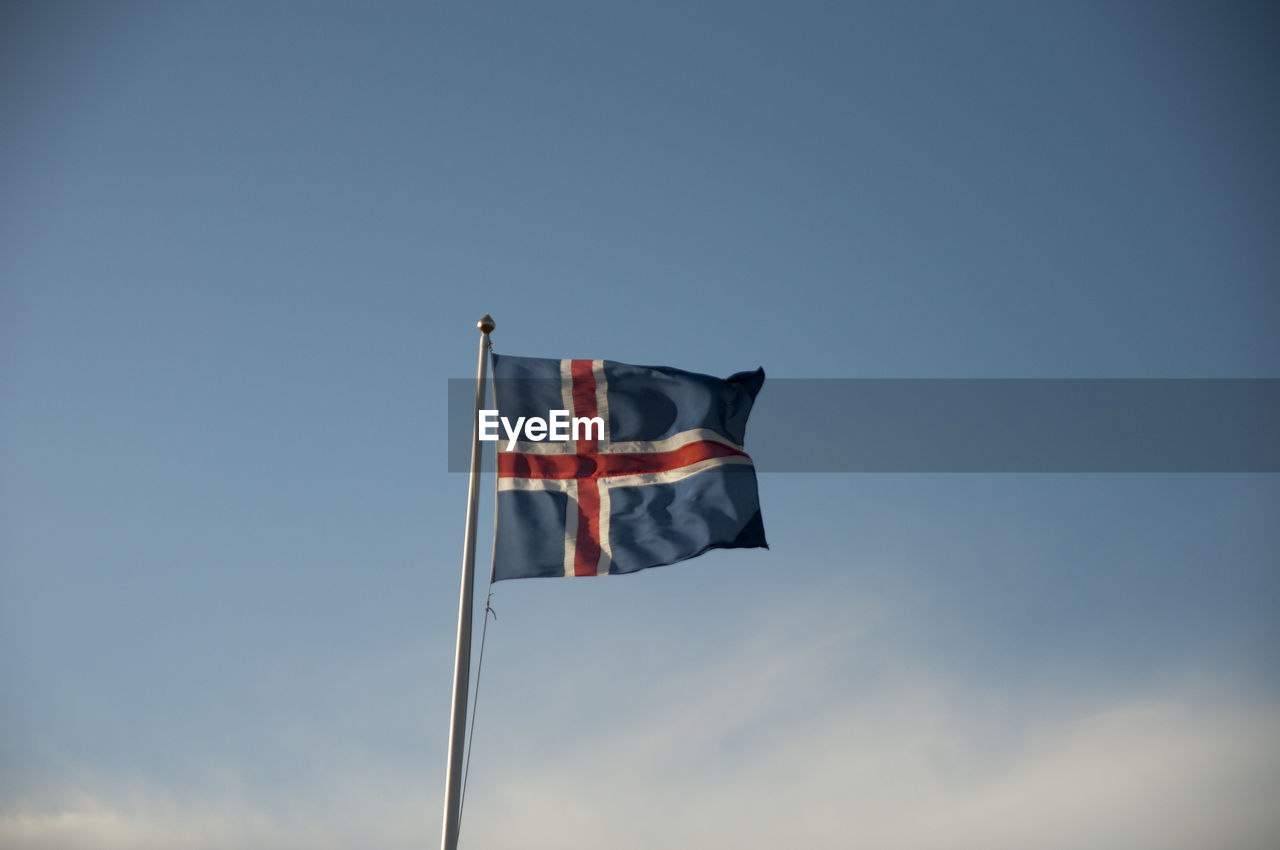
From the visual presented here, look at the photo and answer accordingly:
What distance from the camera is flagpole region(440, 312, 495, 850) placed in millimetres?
14508

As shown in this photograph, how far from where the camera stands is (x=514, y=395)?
17203 mm

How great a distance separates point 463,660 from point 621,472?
12.6ft

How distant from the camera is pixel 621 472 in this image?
1756cm

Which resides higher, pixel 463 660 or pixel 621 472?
pixel 621 472

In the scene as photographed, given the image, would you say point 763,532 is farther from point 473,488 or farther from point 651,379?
point 473,488

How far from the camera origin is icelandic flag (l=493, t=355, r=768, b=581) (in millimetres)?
16500

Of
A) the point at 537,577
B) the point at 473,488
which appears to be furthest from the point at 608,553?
the point at 473,488

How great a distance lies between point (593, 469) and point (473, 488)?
6.67ft

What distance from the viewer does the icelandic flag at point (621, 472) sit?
1650cm

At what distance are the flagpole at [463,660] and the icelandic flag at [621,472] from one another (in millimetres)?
488

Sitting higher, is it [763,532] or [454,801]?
[763,532]

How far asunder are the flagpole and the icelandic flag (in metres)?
0.49

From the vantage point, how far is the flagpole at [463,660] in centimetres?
1451

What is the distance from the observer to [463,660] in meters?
15.2
